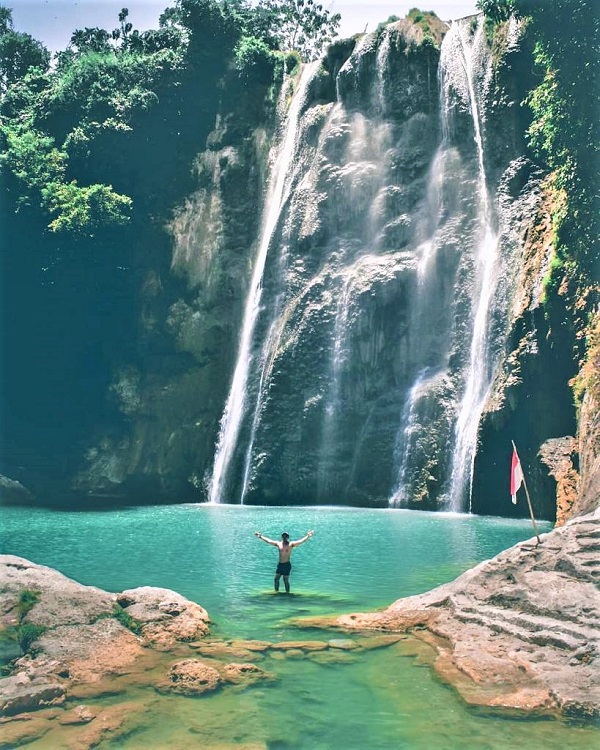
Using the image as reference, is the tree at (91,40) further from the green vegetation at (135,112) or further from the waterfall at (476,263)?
the waterfall at (476,263)

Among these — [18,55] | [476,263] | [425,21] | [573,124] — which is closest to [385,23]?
[425,21]

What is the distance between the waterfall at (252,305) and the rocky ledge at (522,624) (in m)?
19.5

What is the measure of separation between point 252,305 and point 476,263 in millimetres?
9807

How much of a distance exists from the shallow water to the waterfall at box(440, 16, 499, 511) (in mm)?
2519

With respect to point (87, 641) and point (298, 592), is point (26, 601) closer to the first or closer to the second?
point (87, 641)

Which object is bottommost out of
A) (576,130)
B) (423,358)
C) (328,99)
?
(423,358)

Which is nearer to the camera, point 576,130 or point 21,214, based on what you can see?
point 576,130

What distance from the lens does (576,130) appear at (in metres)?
18.0

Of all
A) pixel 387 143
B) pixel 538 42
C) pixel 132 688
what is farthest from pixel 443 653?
pixel 387 143

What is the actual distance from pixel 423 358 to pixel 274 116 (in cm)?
1520

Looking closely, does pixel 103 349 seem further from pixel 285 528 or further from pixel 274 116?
pixel 285 528

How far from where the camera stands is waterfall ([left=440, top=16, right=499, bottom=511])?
Answer: 2395 cm

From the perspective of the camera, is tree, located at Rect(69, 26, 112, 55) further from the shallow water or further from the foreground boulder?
the foreground boulder

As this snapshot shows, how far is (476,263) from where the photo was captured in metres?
26.5
